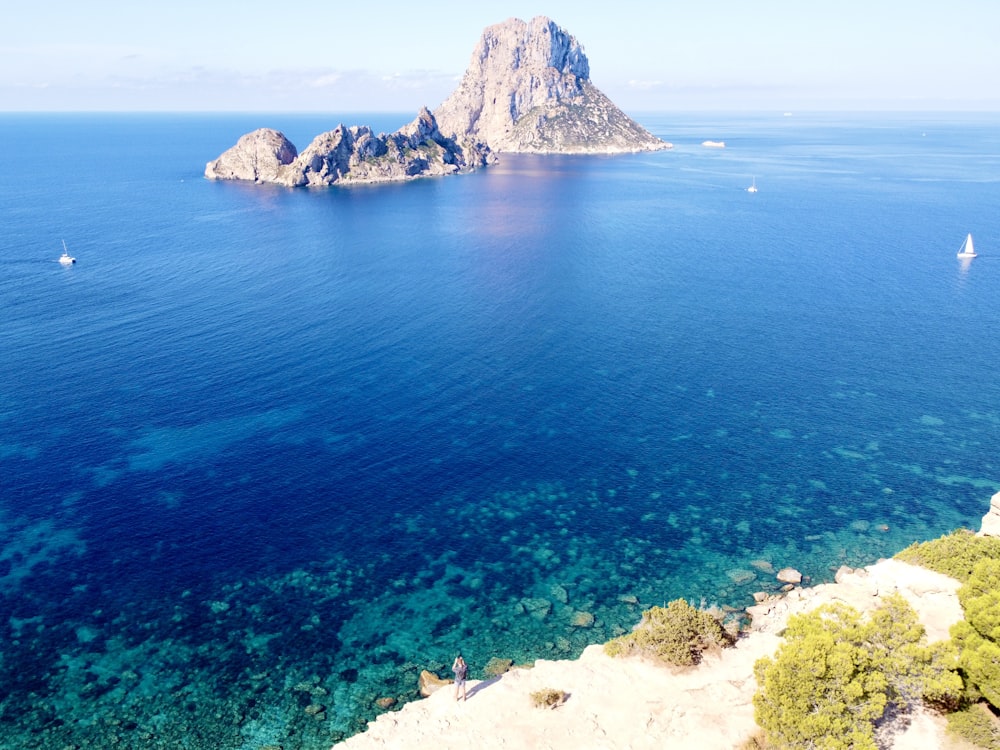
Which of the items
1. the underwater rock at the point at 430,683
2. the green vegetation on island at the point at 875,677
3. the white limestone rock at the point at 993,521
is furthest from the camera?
the white limestone rock at the point at 993,521

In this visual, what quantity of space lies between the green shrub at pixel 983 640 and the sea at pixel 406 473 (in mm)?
19908

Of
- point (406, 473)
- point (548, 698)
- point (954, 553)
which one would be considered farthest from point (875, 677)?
point (406, 473)

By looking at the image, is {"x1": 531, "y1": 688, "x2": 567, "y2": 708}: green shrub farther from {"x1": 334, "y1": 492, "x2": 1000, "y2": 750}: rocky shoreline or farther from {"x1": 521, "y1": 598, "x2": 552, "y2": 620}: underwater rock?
{"x1": 521, "y1": 598, "x2": 552, "y2": 620}: underwater rock

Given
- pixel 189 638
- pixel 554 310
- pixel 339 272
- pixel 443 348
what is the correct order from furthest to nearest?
pixel 339 272, pixel 554 310, pixel 443 348, pixel 189 638

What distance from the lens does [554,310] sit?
445ft

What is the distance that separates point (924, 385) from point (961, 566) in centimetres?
5179

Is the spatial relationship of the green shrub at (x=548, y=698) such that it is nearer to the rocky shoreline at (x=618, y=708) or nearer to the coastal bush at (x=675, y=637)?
the rocky shoreline at (x=618, y=708)

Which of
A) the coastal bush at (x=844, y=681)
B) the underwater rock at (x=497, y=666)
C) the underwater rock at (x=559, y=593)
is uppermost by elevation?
the coastal bush at (x=844, y=681)

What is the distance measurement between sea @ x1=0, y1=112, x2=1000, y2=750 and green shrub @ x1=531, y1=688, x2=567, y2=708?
6.67m

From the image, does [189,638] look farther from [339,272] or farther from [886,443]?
[339,272]

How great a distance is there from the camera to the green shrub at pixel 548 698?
1825 inches

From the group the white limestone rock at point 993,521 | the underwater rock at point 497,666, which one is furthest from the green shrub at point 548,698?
the white limestone rock at point 993,521

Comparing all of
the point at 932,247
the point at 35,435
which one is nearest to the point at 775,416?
the point at 35,435

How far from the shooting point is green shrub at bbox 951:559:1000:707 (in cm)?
4012
